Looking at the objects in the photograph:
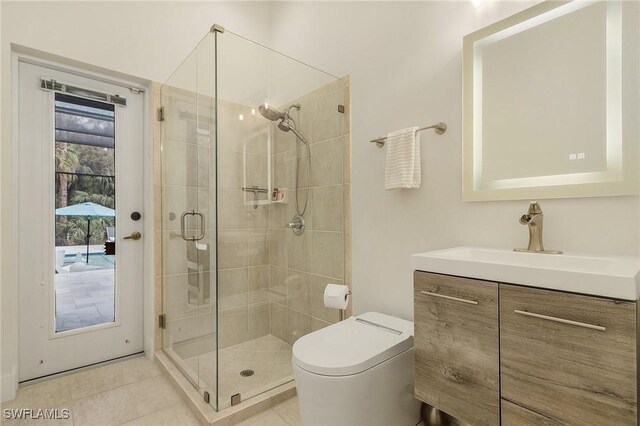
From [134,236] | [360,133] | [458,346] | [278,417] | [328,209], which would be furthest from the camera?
[134,236]

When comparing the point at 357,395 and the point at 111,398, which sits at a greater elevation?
the point at 357,395

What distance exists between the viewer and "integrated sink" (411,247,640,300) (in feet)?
2.70

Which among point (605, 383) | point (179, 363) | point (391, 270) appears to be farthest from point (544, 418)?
point (179, 363)

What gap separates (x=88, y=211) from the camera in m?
2.22

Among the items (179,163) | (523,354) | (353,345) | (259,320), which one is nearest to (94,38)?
(179,163)

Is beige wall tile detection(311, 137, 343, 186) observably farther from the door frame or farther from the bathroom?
the door frame

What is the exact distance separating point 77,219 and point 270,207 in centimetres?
135

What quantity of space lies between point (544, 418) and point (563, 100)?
3.74 ft

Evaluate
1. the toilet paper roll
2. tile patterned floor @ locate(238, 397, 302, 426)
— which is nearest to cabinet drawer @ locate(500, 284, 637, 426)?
the toilet paper roll

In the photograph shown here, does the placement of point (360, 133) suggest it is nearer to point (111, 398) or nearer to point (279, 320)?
point (279, 320)

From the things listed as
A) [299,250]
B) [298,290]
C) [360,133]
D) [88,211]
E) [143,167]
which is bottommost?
[298,290]

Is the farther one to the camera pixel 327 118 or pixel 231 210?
pixel 327 118

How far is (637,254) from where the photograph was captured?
1.13m

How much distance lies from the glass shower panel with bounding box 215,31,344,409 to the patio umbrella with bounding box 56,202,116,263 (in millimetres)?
1111
